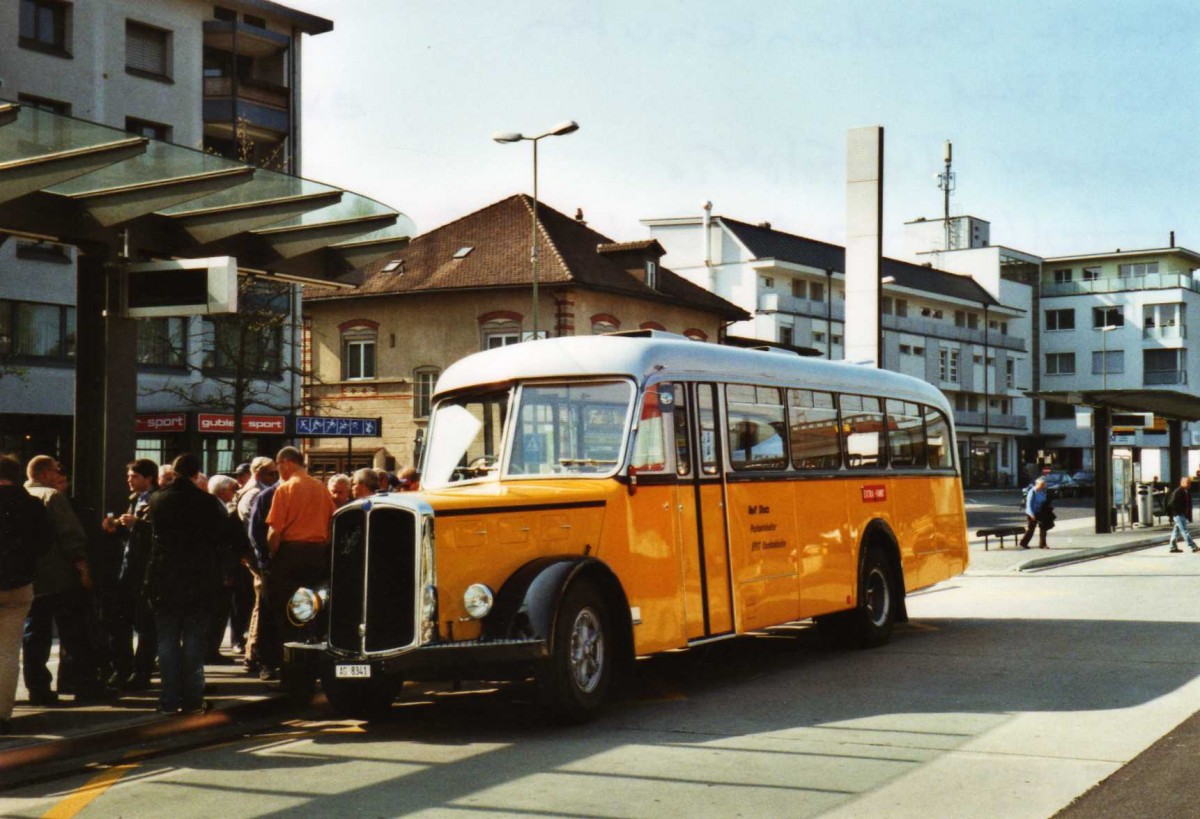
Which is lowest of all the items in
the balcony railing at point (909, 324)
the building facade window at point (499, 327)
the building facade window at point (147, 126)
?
the building facade window at point (499, 327)

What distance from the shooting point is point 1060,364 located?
105438mm

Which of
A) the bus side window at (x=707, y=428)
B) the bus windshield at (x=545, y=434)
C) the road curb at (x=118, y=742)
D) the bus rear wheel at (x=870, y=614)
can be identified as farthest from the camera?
the bus rear wheel at (x=870, y=614)

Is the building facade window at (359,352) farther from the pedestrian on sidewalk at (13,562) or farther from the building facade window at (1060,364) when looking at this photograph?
the building facade window at (1060,364)

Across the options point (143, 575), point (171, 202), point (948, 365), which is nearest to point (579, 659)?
point (143, 575)

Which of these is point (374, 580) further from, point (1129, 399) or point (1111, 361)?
point (1111, 361)

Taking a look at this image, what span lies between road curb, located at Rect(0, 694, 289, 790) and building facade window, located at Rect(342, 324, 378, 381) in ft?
145

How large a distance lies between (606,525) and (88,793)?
395 centimetres

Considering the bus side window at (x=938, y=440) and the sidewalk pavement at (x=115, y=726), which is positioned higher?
the bus side window at (x=938, y=440)

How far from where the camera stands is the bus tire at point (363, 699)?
10211 mm

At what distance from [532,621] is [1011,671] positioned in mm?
4933

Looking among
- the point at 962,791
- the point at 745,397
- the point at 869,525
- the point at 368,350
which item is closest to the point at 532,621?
the point at 962,791

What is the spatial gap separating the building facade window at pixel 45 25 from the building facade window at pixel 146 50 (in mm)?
2146

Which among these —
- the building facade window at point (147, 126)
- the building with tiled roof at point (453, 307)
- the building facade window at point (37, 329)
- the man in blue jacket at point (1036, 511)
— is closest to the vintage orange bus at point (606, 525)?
the man in blue jacket at point (1036, 511)

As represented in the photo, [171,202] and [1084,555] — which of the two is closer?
[171,202]
